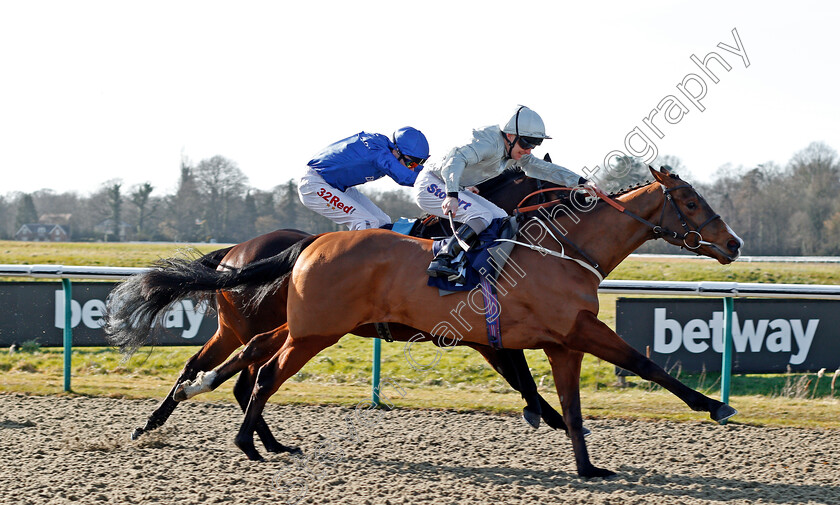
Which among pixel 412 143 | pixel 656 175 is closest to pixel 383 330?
pixel 412 143

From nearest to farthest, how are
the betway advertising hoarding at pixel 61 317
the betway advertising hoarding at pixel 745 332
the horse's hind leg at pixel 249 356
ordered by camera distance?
the horse's hind leg at pixel 249 356, the betway advertising hoarding at pixel 745 332, the betway advertising hoarding at pixel 61 317

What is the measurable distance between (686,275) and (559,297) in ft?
46.6

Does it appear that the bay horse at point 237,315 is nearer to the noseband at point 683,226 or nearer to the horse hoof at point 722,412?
the noseband at point 683,226

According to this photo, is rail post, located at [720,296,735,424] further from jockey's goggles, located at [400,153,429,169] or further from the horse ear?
jockey's goggles, located at [400,153,429,169]

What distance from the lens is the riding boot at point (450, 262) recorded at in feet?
13.5

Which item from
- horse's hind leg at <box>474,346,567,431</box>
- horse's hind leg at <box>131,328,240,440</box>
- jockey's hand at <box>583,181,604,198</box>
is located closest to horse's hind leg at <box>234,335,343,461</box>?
horse's hind leg at <box>131,328,240,440</box>

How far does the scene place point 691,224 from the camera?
13.9 feet

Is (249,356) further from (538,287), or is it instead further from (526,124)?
(526,124)

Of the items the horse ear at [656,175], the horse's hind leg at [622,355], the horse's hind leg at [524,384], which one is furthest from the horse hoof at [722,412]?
the horse ear at [656,175]

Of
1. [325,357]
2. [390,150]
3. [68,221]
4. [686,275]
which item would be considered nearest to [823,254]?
[686,275]

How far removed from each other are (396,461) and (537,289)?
1321mm

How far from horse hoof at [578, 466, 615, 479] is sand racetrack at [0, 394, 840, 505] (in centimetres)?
4

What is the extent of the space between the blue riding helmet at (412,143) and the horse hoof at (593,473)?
2312 millimetres

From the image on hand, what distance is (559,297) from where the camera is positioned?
13.5 feet
